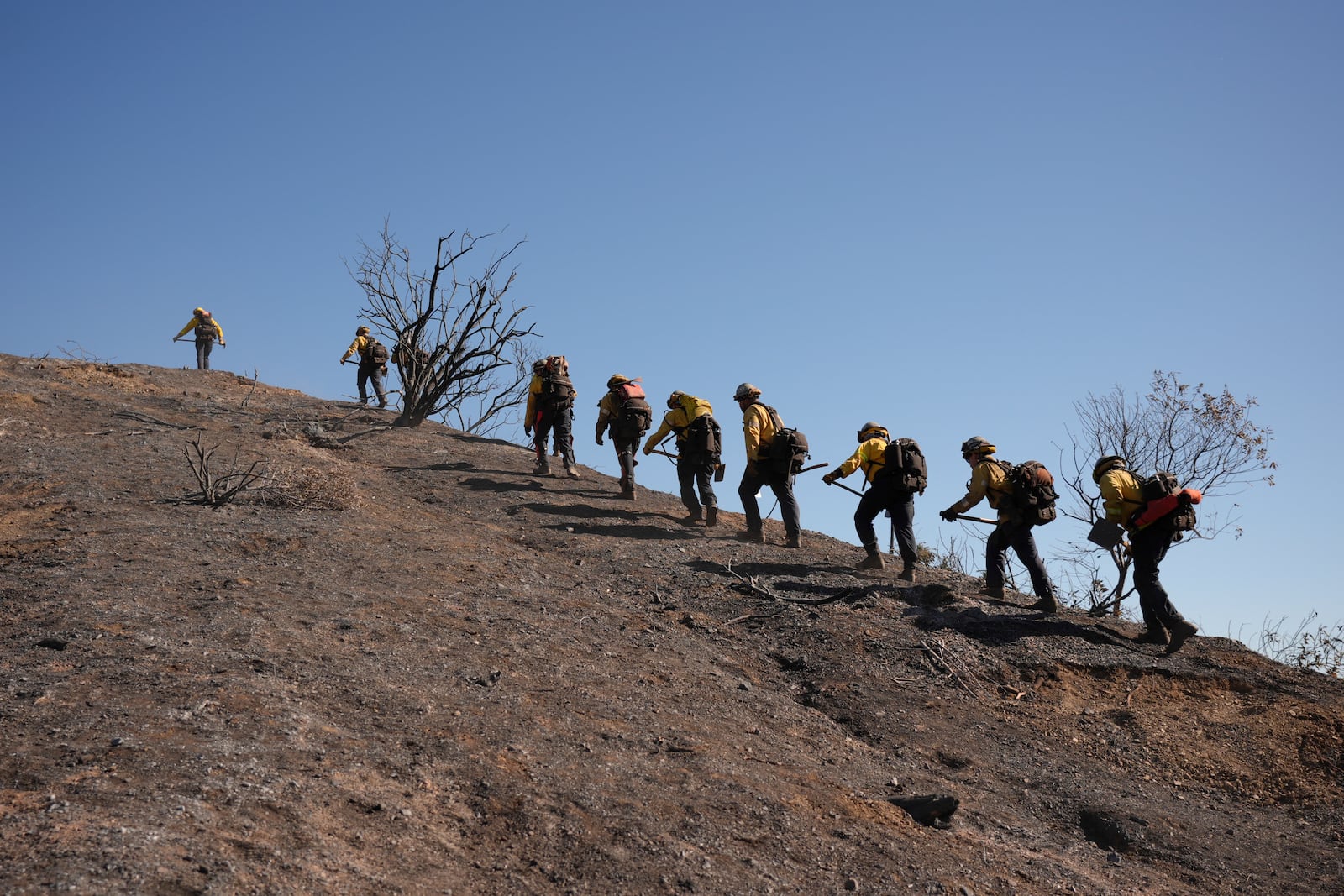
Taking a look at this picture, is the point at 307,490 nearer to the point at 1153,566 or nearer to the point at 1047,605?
the point at 1047,605

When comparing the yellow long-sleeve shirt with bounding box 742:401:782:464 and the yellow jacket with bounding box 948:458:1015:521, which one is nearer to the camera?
the yellow jacket with bounding box 948:458:1015:521

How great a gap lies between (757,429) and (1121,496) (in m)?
4.04

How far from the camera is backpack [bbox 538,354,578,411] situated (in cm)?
1354

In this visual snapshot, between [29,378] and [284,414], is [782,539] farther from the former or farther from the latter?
[29,378]

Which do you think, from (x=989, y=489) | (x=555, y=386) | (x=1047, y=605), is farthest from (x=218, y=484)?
(x=1047, y=605)

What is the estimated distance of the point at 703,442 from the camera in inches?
471

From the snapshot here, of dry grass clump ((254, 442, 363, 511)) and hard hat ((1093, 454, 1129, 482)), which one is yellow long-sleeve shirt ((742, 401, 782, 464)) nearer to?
hard hat ((1093, 454, 1129, 482))

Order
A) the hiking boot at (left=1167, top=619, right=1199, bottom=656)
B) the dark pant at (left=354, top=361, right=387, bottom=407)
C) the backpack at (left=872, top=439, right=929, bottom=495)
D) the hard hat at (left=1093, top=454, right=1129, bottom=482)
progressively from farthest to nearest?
1. the dark pant at (left=354, top=361, right=387, bottom=407)
2. the backpack at (left=872, top=439, right=929, bottom=495)
3. the hard hat at (left=1093, top=454, right=1129, bottom=482)
4. the hiking boot at (left=1167, top=619, right=1199, bottom=656)

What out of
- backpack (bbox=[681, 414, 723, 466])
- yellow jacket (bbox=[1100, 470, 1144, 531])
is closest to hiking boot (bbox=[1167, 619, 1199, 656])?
yellow jacket (bbox=[1100, 470, 1144, 531])

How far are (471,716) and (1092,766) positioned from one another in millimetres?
4379

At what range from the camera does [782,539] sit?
12.4 metres

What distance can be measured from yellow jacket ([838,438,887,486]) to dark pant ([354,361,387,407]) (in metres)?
12.4

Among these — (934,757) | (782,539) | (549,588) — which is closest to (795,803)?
(934,757)

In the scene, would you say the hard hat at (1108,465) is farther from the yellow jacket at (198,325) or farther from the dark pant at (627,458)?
the yellow jacket at (198,325)
